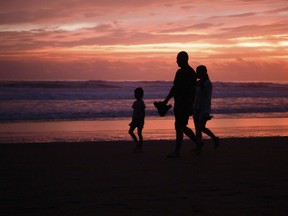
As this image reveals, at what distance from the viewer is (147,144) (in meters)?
10.3

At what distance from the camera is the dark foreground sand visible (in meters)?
4.40

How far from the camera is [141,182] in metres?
5.67

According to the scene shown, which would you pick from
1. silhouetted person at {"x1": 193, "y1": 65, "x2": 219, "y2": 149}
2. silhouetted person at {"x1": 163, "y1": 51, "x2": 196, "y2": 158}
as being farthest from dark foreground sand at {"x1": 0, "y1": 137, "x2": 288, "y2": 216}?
silhouetted person at {"x1": 163, "y1": 51, "x2": 196, "y2": 158}

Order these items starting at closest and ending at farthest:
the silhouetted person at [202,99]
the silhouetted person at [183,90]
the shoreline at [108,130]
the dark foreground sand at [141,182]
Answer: the dark foreground sand at [141,182] < the silhouetted person at [183,90] < the silhouetted person at [202,99] < the shoreline at [108,130]

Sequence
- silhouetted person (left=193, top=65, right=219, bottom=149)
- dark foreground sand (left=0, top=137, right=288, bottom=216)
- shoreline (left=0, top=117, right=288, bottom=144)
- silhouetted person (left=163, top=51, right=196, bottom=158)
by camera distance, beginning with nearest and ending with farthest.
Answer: dark foreground sand (left=0, top=137, right=288, bottom=216), silhouetted person (left=163, top=51, right=196, bottom=158), silhouetted person (left=193, top=65, right=219, bottom=149), shoreline (left=0, top=117, right=288, bottom=144)

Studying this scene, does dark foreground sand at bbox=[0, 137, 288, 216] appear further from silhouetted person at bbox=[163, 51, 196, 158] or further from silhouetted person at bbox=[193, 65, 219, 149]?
silhouetted person at bbox=[163, 51, 196, 158]

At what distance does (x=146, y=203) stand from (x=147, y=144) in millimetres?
5783

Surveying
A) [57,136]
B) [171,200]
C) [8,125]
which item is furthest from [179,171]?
[8,125]

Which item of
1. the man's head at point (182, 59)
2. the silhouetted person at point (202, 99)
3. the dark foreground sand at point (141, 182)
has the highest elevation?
the man's head at point (182, 59)

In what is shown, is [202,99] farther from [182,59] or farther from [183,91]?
[182,59]

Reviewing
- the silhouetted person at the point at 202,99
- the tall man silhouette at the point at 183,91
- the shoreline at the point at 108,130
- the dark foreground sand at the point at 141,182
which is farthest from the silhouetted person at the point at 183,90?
the shoreline at the point at 108,130

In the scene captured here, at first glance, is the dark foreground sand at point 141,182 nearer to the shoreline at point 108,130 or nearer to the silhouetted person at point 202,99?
the silhouetted person at point 202,99

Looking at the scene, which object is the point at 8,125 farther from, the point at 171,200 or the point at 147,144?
the point at 171,200

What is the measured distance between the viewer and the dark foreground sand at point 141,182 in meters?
4.40
